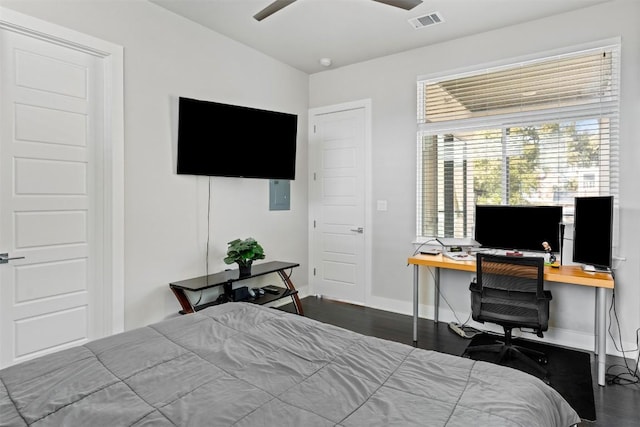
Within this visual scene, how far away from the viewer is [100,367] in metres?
1.37

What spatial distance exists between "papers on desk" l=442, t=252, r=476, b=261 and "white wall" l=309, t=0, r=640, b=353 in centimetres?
39

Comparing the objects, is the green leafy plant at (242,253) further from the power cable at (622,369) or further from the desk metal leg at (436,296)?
the power cable at (622,369)

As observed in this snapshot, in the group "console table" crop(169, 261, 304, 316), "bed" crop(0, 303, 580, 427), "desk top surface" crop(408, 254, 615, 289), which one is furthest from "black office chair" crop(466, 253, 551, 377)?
"console table" crop(169, 261, 304, 316)

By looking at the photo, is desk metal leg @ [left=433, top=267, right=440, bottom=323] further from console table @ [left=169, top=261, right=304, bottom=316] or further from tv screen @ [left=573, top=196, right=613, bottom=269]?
console table @ [left=169, top=261, right=304, bottom=316]

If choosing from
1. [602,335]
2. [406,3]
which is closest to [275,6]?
[406,3]

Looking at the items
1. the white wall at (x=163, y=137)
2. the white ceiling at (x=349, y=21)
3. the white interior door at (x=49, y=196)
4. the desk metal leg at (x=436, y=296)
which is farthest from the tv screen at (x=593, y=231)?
the white interior door at (x=49, y=196)

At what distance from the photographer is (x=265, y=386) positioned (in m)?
1.26

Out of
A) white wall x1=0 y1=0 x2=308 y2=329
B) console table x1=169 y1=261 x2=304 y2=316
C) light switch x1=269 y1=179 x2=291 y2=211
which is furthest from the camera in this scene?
light switch x1=269 y1=179 x2=291 y2=211

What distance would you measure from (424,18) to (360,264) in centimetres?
270

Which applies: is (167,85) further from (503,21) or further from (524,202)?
(524,202)

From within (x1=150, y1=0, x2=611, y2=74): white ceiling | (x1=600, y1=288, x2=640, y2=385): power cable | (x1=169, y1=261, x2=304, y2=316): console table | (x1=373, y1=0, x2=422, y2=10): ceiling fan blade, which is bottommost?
(x1=600, y1=288, x2=640, y2=385): power cable

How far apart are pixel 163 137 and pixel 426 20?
102 inches

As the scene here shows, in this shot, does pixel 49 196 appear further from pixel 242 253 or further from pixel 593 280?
pixel 593 280

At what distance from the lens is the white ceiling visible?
3154 mm
